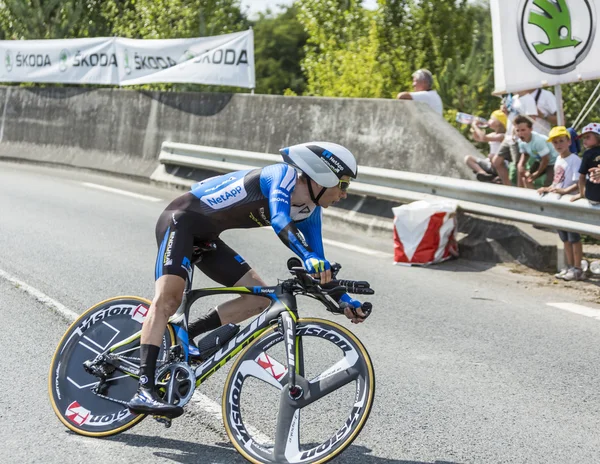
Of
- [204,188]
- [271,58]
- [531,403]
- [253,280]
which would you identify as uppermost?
[271,58]

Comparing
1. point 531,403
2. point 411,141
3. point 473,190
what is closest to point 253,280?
point 531,403

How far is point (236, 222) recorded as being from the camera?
5.40m

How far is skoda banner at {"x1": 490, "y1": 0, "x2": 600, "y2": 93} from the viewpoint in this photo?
38.6 ft

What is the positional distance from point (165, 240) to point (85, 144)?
14.5 metres

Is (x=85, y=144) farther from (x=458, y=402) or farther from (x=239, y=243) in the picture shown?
(x=458, y=402)

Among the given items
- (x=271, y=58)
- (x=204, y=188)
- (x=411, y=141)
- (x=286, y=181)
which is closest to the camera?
(x=286, y=181)

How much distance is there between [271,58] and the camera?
229 feet

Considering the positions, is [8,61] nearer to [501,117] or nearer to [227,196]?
[501,117]

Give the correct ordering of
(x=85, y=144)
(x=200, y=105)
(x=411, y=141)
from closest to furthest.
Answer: (x=411, y=141) < (x=200, y=105) < (x=85, y=144)

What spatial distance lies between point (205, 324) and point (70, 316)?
2.81 meters

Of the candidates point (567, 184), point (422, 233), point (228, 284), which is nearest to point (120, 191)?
point (422, 233)

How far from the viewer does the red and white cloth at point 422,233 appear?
10.9 metres

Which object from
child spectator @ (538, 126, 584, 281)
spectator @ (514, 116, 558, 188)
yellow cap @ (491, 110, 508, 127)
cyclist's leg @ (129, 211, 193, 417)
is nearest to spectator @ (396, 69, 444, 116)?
yellow cap @ (491, 110, 508, 127)

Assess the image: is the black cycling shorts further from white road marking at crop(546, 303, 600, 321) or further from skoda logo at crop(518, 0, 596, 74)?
skoda logo at crop(518, 0, 596, 74)
